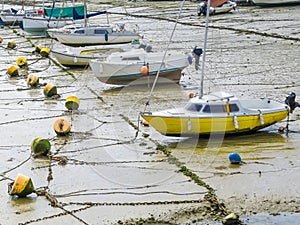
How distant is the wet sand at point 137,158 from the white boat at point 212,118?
0.35m

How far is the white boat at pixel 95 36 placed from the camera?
34.2 metres

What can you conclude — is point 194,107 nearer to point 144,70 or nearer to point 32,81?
point 144,70

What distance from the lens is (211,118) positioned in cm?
1695

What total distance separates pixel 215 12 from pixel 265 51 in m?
18.5

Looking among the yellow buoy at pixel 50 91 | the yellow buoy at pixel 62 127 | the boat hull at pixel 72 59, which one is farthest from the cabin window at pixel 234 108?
the boat hull at pixel 72 59

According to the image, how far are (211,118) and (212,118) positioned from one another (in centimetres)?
2

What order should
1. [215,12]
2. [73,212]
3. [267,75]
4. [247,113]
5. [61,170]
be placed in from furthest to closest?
[215,12] < [267,75] < [247,113] < [61,170] < [73,212]

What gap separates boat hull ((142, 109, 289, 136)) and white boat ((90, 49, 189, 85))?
748 cm

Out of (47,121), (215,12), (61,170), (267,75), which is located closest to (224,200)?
(61,170)

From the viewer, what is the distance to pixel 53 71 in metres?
29.5

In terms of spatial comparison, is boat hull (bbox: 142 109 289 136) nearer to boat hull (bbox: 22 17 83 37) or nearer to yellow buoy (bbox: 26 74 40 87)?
yellow buoy (bbox: 26 74 40 87)

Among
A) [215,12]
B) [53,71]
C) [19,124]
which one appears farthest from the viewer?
[215,12]

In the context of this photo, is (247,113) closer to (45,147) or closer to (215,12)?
(45,147)

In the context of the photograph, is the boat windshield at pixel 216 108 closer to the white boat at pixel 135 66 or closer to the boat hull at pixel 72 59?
the white boat at pixel 135 66
